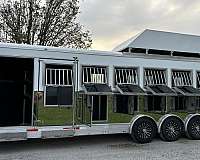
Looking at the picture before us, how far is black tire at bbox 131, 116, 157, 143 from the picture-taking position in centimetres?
923

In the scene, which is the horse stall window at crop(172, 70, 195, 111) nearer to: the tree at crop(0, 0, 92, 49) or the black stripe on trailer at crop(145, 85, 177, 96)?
Answer: the black stripe on trailer at crop(145, 85, 177, 96)

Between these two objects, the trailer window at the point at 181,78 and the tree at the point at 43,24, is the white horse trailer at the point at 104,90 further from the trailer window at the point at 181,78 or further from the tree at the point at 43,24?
the tree at the point at 43,24

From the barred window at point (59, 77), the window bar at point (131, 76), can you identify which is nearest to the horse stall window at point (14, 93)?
the barred window at point (59, 77)

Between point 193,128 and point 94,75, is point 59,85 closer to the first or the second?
point 94,75

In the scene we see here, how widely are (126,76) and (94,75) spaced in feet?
3.32

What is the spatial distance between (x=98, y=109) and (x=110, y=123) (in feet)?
1.71

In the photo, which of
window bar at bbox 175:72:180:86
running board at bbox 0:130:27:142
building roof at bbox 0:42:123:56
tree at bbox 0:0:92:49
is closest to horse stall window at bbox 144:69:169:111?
window bar at bbox 175:72:180:86

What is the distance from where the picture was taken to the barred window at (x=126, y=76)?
923cm

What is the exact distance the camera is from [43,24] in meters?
24.6

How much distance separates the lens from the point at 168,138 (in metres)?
9.66

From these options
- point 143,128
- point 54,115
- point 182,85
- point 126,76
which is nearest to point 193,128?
point 182,85

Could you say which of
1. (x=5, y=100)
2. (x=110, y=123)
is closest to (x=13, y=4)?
(x=5, y=100)

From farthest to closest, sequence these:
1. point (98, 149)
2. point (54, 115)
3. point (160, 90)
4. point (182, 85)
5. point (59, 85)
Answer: point (182, 85)
point (160, 90)
point (98, 149)
point (59, 85)
point (54, 115)

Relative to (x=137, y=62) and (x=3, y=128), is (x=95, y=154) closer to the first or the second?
(x=3, y=128)
